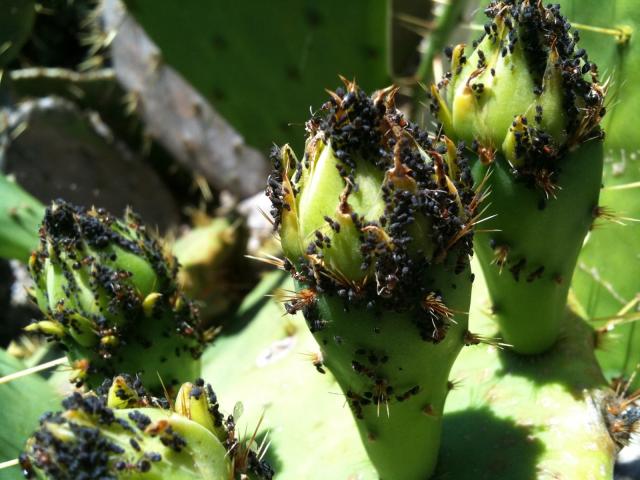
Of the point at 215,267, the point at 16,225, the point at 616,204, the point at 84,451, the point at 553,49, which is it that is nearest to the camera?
the point at 84,451

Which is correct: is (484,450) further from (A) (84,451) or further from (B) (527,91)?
(A) (84,451)

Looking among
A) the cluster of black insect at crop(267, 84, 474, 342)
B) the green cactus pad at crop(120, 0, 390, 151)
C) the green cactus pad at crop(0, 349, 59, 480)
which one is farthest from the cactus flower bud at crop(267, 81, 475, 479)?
the green cactus pad at crop(120, 0, 390, 151)

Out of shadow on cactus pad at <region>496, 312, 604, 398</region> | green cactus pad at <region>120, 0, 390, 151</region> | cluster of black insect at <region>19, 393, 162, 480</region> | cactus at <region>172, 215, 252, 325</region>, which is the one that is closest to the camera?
cluster of black insect at <region>19, 393, 162, 480</region>

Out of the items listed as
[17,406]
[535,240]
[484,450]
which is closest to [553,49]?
[535,240]

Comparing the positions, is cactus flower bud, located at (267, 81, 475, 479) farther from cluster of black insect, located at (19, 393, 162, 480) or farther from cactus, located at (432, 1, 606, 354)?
cluster of black insect, located at (19, 393, 162, 480)

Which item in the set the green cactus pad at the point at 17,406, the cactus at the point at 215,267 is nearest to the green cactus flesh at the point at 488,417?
the green cactus pad at the point at 17,406

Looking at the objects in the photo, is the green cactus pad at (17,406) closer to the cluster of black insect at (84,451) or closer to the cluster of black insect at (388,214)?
the cluster of black insect at (84,451)
